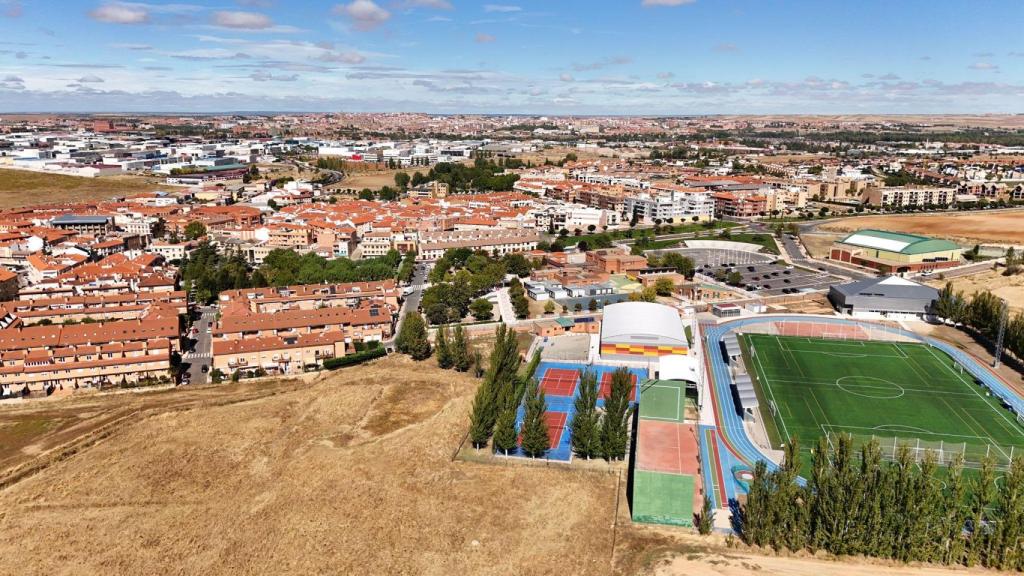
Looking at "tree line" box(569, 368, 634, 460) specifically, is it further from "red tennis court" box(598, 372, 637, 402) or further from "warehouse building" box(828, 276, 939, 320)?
"warehouse building" box(828, 276, 939, 320)

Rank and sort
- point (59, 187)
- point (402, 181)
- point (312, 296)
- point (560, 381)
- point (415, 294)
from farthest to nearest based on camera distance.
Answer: point (402, 181), point (59, 187), point (415, 294), point (312, 296), point (560, 381)

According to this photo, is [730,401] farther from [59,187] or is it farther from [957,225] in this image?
[59,187]

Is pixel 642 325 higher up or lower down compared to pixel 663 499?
higher up

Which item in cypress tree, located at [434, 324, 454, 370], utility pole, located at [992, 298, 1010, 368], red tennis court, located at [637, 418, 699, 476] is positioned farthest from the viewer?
cypress tree, located at [434, 324, 454, 370]

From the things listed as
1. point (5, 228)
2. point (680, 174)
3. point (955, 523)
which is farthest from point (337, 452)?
point (680, 174)

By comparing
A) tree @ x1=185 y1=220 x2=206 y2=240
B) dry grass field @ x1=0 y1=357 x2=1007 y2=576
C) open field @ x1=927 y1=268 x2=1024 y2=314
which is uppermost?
tree @ x1=185 y1=220 x2=206 y2=240

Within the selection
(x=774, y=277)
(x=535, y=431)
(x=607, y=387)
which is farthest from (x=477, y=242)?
(x=535, y=431)

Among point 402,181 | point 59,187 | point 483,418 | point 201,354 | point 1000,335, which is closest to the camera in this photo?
point 483,418

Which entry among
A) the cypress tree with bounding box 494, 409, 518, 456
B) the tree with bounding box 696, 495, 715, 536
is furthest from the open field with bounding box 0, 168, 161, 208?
the tree with bounding box 696, 495, 715, 536
